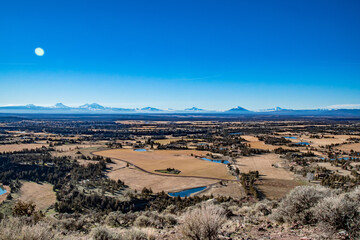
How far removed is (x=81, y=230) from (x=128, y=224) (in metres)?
3.68

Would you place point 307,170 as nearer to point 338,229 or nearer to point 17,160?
point 338,229

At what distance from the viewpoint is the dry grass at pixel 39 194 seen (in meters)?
32.2

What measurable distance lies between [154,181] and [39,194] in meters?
18.6

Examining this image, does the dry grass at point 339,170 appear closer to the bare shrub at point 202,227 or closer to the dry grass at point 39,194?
the bare shrub at point 202,227

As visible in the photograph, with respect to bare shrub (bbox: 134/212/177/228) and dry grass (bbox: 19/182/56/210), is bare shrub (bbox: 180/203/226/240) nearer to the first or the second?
bare shrub (bbox: 134/212/177/228)

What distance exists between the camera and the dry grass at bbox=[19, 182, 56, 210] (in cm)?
3219

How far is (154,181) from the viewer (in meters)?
42.4

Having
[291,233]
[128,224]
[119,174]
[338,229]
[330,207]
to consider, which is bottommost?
[119,174]

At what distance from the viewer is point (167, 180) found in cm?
4319

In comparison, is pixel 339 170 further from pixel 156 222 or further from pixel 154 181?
pixel 156 222

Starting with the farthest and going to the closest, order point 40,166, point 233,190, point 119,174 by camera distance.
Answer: point 40,166
point 119,174
point 233,190

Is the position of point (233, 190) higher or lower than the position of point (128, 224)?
lower

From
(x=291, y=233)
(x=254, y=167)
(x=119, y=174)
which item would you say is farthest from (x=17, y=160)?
(x=291, y=233)

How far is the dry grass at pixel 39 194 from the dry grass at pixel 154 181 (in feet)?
37.6
